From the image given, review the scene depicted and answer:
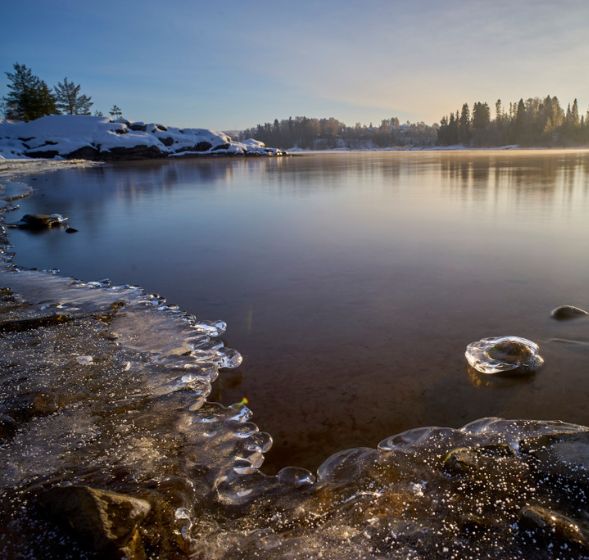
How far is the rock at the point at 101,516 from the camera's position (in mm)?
1811

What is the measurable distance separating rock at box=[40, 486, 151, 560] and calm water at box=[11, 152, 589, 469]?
88cm

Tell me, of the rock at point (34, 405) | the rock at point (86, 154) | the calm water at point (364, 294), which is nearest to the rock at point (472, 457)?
the calm water at point (364, 294)

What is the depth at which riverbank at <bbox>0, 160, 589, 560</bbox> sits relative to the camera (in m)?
1.90

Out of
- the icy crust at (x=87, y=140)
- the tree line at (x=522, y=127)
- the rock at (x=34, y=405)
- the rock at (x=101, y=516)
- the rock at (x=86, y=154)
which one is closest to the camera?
the rock at (x=101, y=516)

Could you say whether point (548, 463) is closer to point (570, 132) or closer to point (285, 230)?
point (285, 230)

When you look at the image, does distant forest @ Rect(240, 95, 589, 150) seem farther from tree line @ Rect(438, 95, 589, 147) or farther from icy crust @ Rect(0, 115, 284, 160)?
icy crust @ Rect(0, 115, 284, 160)

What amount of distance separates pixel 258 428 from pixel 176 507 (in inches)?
32.2

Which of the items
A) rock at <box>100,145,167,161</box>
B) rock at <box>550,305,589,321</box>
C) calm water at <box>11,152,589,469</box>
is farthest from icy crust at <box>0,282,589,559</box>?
rock at <box>100,145,167,161</box>

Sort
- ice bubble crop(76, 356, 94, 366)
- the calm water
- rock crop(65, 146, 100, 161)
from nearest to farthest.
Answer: the calm water
ice bubble crop(76, 356, 94, 366)
rock crop(65, 146, 100, 161)

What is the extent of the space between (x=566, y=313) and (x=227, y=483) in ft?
12.5

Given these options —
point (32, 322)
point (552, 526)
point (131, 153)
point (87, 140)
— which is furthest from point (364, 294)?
point (131, 153)

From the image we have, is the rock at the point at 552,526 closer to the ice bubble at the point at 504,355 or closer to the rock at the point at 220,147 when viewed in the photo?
the ice bubble at the point at 504,355

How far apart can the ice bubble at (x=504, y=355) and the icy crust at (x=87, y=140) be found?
5694cm

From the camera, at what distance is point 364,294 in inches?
206
